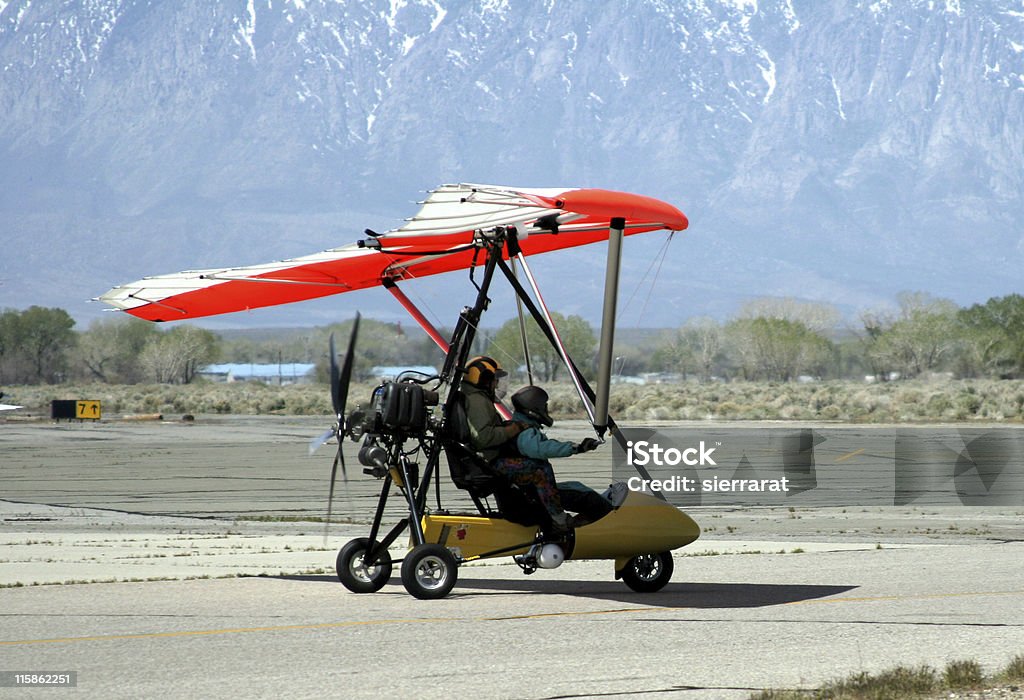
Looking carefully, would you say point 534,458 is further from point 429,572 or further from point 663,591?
point 663,591

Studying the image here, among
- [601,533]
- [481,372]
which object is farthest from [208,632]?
[601,533]

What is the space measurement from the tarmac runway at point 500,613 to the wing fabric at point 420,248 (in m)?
2.77

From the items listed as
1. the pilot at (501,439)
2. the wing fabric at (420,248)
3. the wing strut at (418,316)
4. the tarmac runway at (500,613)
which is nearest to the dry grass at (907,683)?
the tarmac runway at (500,613)

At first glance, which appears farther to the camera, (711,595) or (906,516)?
(906,516)

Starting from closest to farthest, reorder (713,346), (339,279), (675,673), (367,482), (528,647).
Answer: (675,673) → (528,647) → (339,279) → (367,482) → (713,346)

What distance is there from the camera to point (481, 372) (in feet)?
42.2

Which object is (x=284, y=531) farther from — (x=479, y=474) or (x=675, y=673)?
(x=675, y=673)

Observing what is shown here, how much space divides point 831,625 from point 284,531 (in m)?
9.99

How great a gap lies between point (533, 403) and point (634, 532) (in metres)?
1.45

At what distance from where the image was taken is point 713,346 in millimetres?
156750

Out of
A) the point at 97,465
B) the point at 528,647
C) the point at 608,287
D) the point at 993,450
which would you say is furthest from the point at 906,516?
the point at 97,465

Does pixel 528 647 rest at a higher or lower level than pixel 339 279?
lower

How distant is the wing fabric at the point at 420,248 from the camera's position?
12969 millimetres

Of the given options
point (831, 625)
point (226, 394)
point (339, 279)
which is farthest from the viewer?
point (226, 394)
